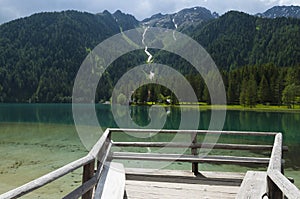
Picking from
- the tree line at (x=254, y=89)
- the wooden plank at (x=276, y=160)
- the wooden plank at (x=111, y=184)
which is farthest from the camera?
the tree line at (x=254, y=89)

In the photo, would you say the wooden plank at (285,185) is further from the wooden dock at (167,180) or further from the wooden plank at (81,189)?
the wooden plank at (81,189)

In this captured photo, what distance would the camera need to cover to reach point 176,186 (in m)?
6.30

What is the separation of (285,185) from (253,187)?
1706 millimetres

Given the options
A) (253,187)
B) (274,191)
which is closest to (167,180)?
(253,187)

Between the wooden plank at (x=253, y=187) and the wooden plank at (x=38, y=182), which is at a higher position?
the wooden plank at (x=38, y=182)

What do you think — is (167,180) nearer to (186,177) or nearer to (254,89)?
(186,177)

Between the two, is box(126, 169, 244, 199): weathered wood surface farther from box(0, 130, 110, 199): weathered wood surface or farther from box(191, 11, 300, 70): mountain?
box(191, 11, 300, 70): mountain

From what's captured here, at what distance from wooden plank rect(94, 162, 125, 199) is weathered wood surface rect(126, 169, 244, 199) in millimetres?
503

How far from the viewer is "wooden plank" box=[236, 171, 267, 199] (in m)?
4.07

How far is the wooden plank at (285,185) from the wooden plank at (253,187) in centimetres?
87

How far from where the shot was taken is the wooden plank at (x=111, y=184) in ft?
15.0

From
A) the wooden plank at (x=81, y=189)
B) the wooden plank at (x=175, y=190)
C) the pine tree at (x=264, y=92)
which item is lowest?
the wooden plank at (x=175, y=190)

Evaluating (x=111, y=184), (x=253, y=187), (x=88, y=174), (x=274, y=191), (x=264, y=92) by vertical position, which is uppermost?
(x=264, y=92)

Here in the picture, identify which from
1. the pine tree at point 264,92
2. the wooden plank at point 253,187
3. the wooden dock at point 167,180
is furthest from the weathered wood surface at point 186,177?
the pine tree at point 264,92
